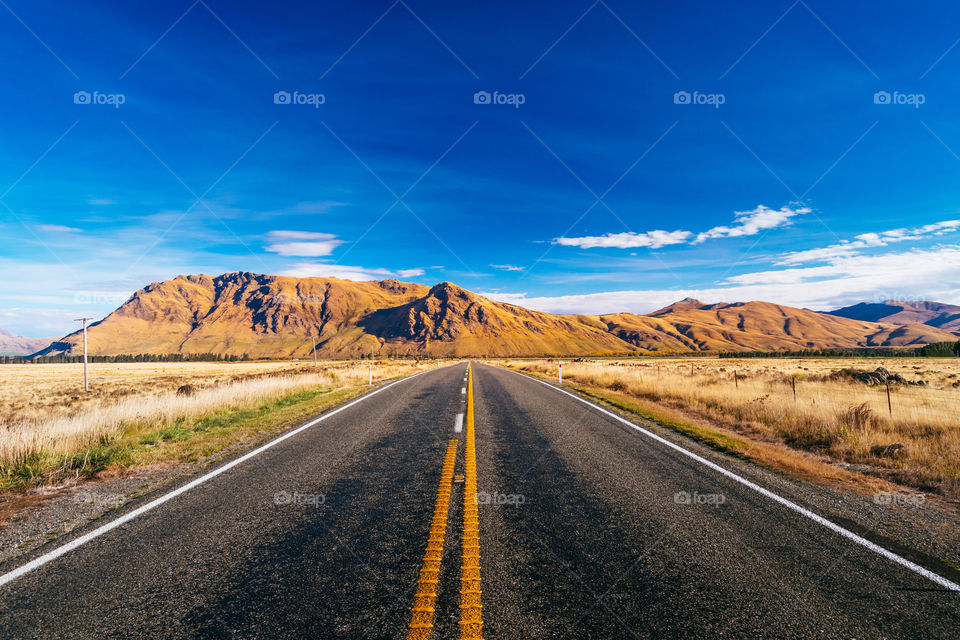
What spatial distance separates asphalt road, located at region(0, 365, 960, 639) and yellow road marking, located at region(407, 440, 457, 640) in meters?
0.07

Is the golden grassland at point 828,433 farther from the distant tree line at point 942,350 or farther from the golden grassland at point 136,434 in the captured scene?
the distant tree line at point 942,350

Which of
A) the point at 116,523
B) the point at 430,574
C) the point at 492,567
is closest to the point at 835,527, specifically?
the point at 492,567

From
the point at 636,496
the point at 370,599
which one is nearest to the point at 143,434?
the point at 370,599

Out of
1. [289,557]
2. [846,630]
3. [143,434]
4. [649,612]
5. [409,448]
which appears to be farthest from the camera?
[143,434]

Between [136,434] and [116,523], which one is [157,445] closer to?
[136,434]

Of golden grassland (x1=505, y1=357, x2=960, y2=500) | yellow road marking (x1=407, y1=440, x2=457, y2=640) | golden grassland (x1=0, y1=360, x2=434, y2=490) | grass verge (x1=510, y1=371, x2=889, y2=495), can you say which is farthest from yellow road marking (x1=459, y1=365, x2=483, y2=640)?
golden grassland (x1=0, y1=360, x2=434, y2=490)

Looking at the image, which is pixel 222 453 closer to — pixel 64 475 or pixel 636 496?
pixel 64 475

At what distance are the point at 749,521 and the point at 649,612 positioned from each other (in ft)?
7.62

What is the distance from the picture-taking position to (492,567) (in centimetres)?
348

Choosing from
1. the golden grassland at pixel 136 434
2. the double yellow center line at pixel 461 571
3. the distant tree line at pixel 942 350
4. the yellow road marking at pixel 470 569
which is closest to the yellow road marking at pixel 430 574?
the double yellow center line at pixel 461 571

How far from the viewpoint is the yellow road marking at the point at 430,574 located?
2672mm

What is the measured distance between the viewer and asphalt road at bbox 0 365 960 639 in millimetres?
2805

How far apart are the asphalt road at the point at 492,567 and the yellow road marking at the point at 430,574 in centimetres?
7

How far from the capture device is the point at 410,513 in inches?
185
